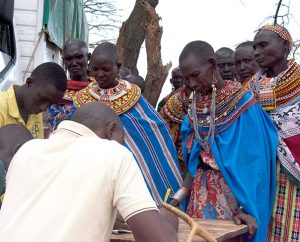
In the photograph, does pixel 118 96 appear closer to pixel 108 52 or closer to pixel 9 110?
pixel 108 52

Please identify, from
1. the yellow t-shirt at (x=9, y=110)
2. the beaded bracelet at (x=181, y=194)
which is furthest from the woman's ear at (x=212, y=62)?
the yellow t-shirt at (x=9, y=110)

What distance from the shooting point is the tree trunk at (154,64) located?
26.5 feet

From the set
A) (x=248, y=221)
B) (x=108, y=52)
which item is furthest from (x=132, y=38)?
(x=248, y=221)

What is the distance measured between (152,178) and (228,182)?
128cm

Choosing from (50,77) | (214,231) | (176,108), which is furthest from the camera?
(176,108)

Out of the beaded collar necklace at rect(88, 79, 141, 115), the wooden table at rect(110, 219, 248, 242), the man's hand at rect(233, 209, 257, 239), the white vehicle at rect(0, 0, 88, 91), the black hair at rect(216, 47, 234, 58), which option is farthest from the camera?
the white vehicle at rect(0, 0, 88, 91)

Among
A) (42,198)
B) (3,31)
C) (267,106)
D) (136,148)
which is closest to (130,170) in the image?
(42,198)

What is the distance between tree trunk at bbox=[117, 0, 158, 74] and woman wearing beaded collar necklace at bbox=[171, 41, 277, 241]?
6227 millimetres

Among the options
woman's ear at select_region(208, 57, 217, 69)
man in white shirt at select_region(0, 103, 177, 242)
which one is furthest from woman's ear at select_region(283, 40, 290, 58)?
man in white shirt at select_region(0, 103, 177, 242)

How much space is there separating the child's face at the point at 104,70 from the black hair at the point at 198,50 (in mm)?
1023

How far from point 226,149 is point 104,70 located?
146cm

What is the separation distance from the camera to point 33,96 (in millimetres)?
3986

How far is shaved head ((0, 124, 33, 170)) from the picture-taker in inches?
137

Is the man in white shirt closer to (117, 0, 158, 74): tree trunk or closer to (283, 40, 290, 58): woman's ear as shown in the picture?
(283, 40, 290, 58): woman's ear
